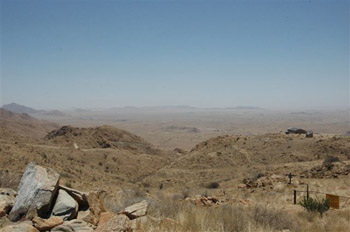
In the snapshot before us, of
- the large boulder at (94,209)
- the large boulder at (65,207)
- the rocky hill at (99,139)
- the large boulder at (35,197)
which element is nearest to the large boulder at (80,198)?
the large boulder at (94,209)

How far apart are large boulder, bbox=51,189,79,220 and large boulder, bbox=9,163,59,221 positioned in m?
0.16

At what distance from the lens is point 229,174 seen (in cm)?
3041

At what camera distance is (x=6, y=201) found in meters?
6.59

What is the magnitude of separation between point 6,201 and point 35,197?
943 mm

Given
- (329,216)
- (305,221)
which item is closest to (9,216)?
(305,221)

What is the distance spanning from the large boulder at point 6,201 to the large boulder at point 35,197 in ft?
0.77

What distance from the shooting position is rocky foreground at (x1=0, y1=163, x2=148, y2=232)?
5.54 metres

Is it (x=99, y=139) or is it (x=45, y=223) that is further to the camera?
(x=99, y=139)

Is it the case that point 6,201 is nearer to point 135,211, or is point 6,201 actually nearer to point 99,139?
point 135,211

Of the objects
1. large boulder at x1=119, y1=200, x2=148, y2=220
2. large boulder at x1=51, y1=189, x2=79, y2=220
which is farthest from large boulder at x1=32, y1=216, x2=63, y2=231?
large boulder at x1=119, y1=200, x2=148, y2=220

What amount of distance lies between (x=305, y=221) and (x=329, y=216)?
1176mm

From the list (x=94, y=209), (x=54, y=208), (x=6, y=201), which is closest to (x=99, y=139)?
(x=6, y=201)

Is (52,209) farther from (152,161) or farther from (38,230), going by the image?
(152,161)

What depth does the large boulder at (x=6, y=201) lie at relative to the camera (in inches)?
246
